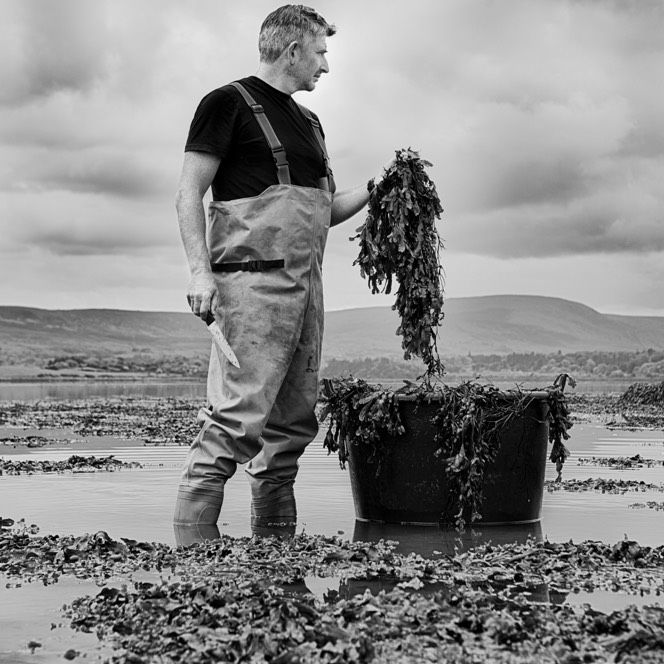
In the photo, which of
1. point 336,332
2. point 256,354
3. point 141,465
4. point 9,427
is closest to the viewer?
point 256,354

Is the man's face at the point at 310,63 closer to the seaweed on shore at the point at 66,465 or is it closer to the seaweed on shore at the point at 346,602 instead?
the seaweed on shore at the point at 346,602

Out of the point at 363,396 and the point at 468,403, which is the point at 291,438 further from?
the point at 468,403

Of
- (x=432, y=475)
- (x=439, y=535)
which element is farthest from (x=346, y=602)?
(x=432, y=475)

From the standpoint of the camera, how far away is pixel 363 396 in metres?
5.96

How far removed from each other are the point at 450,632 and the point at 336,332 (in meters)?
85.6

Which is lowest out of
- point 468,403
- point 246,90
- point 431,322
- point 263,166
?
point 468,403

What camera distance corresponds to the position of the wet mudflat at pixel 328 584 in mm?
3314

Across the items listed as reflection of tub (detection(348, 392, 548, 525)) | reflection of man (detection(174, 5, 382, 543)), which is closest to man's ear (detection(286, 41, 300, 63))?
reflection of man (detection(174, 5, 382, 543))

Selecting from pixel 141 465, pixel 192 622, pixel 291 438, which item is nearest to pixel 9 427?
pixel 141 465

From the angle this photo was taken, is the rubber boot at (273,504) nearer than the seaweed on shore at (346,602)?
No

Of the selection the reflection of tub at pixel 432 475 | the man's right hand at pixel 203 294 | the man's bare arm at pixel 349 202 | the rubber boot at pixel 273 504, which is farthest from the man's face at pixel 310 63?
the rubber boot at pixel 273 504

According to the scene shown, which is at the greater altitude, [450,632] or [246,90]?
[246,90]

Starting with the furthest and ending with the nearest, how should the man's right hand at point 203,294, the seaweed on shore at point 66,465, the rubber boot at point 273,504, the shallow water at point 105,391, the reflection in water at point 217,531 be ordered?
the shallow water at point 105,391
the seaweed on shore at point 66,465
the rubber boot at point 273,504
the man's right hand at point 203,294
the reflection in water at point 217,531

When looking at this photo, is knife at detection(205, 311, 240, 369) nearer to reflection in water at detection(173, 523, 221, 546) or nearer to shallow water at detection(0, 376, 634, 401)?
reflection in water at detection(173, 523, 221, 546)
